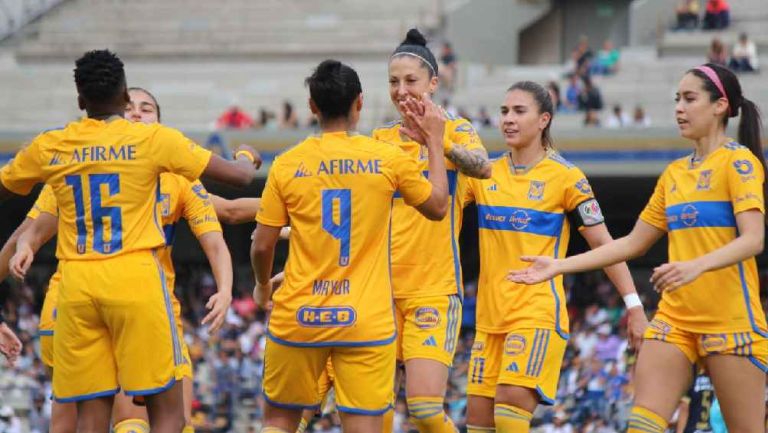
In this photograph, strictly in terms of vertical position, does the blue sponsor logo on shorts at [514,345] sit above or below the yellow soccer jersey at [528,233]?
below

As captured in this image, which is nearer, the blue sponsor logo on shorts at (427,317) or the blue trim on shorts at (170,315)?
the blue trim on shorts at (170,315)

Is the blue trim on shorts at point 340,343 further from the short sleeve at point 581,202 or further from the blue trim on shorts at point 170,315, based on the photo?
the short sleeve at point 581,202

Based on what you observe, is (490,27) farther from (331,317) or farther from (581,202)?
(331,317)

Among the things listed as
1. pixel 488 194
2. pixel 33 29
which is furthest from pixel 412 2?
pixel 488 194

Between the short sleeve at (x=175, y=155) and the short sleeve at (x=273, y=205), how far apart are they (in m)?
0.39

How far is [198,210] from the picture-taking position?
31.4 ft

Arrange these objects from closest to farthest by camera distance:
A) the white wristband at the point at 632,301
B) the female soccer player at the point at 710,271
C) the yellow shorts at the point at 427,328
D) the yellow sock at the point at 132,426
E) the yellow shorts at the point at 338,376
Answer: the yellow shorts at the point at 338,376 → the female soccer player at the point at 710,271 → the yellow sock at the point at 132,426 → the yellow shorts at the point at 427,328 → the white wristband at the point at 632,301

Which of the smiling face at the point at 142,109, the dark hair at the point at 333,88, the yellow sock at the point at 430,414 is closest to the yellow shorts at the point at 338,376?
the yellow sock at the point at 430,414

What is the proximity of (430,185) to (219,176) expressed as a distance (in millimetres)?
1173

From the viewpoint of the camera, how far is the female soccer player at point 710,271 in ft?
26.9

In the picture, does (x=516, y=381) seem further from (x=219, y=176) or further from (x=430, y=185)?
(x=219, y=176)

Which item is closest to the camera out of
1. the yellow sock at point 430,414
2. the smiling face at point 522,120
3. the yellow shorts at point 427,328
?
the yellow sock at point 430,414

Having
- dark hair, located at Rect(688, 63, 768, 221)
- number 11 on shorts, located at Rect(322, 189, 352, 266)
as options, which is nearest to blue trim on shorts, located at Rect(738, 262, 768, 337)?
dark hair, located at Rect(688, 63, 768, 221)

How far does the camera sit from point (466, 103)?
25.1m
